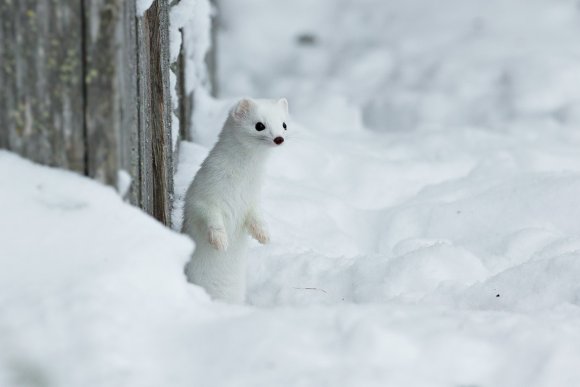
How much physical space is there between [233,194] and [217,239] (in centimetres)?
28

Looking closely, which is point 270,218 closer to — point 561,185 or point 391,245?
point 391,245

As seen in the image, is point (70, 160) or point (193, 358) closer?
point (193, 358)

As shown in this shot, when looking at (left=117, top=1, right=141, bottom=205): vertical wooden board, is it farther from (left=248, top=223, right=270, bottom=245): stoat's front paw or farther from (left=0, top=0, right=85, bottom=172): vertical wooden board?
(left=248, top=223, right=270, bottom=245): stoat's front paw

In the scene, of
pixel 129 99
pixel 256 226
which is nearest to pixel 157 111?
pixel 256 226

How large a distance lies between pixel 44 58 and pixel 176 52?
2.07m

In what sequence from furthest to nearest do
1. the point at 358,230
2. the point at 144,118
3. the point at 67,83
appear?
the point at 358,230 < the point at 144,118 < the point at 67,83

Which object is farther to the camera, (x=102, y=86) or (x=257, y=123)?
(x=257, y=123)

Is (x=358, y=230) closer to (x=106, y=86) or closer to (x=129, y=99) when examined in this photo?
(x=129, y=99)

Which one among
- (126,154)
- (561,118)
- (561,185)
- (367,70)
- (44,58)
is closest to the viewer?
(44,58)

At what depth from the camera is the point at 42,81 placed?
250 centimetres

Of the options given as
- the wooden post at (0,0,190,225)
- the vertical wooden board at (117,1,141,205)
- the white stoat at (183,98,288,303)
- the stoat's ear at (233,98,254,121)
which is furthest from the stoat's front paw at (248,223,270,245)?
the wooden post at (0,0,190,225)

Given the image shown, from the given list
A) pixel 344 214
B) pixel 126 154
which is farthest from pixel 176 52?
pixel 126 154

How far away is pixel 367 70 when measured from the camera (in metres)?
8.41

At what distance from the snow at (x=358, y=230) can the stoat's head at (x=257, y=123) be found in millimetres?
561
